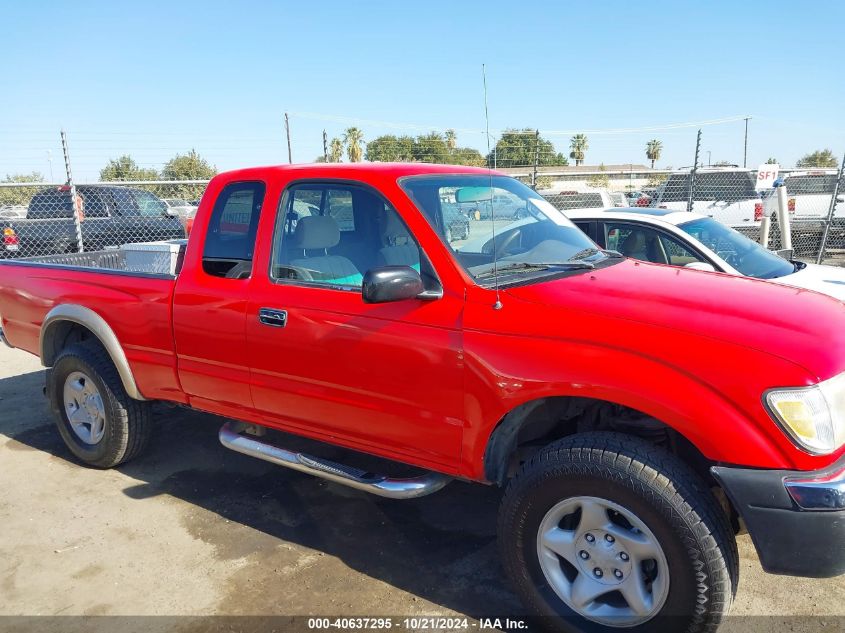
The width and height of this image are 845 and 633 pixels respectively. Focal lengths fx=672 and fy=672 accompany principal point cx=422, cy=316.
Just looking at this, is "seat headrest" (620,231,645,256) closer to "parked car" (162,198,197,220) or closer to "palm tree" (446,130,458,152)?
"palm tree" (446,130,458,152)

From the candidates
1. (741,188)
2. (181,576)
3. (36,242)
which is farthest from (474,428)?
(741,188)

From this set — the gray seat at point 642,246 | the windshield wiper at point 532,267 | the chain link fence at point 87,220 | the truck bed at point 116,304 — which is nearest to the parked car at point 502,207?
the windshield wiper at point 532,267

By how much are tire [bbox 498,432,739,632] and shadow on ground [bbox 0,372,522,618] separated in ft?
1.32

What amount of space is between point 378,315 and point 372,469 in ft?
5.82

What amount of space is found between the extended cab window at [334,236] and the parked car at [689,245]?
3163 millimetres

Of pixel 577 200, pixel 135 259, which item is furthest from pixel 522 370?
pixel 577 200

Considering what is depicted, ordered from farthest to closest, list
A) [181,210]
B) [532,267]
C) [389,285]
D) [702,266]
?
[181,210]
[702,266]
[532,267]
[389,285]

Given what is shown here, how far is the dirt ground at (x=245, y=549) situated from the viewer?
3078 millimetres

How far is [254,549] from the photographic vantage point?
140 inches

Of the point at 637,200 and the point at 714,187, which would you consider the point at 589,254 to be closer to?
the point at 714,187

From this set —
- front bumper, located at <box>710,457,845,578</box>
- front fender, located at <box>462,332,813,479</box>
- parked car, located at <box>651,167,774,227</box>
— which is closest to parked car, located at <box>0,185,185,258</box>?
front fender, located at <box>462,332,813,479</box>

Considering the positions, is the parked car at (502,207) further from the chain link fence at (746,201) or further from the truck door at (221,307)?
the chain link fence at (746,201)

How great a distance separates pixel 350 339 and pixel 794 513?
191cm

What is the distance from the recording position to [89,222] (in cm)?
1089
